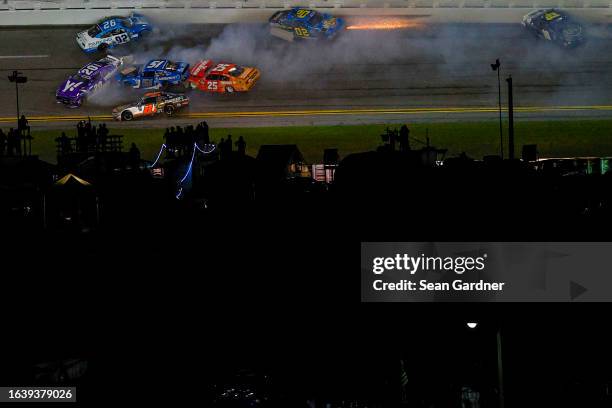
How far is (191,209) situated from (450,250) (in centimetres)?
690

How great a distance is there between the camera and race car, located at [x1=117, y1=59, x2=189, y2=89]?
91.9 feet

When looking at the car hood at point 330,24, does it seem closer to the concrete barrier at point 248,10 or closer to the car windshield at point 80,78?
the concrete barrier at point 248,10

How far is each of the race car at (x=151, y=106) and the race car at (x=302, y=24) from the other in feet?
16.1

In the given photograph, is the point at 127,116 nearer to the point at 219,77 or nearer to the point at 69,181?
the point at 219,77

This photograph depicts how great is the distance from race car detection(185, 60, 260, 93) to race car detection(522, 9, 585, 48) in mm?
11599

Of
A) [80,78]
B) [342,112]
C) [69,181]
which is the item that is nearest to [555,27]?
[342,112]

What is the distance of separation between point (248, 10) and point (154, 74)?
484cm

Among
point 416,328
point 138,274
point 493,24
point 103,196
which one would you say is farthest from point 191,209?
point 493,24

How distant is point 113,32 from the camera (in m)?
28.4

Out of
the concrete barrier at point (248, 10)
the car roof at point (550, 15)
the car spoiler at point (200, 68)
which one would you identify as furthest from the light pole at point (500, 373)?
the car roof at point (550, 15)

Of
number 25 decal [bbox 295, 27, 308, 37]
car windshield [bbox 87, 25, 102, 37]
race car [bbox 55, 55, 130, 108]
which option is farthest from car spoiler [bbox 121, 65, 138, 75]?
number 25 decal [bbox 295, 27, 308, 37]

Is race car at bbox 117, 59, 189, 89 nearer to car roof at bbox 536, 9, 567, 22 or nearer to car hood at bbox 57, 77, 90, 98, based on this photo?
car hood at bbox 57, 77, 90, 98

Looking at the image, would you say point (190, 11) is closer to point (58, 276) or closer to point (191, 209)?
point (191, 209)

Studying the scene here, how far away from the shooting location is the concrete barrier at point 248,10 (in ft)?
96.2
